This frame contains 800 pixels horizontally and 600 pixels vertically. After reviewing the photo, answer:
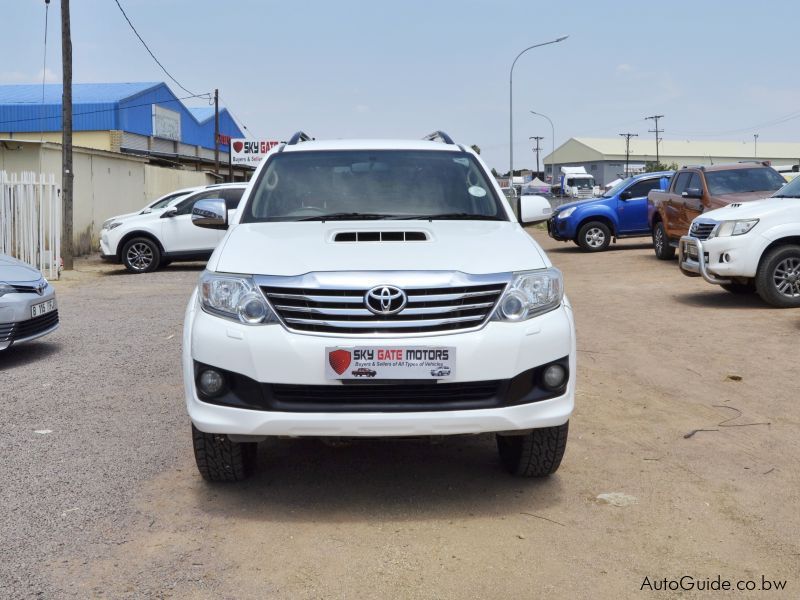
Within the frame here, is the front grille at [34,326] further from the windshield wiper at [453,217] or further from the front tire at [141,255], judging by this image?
the front tire at [141,255]

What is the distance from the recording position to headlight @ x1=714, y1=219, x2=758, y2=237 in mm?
11141

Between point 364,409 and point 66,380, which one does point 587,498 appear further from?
point 66,380

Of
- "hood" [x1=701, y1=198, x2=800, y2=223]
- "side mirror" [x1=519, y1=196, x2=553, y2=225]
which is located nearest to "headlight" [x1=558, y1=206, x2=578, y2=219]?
"hood" [x1=701, y1=198, x2=800, y2=223]

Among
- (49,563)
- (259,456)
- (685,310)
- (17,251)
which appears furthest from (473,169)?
(17,251)

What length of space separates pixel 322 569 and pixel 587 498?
1488 millimetres

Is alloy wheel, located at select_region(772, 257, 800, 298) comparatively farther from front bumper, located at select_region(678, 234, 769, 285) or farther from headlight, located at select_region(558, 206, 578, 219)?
headlight, located at select_region(558, 206, 578, 219)

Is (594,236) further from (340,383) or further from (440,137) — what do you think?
(340,383)

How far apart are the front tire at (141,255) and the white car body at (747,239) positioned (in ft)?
36.3

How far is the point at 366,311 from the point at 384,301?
0.09 metres

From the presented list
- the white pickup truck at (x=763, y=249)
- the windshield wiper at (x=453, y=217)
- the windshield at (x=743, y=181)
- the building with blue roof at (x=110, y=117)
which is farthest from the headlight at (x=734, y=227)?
the building with blue roof at (x=110, y=117)

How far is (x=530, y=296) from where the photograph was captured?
13.8ft

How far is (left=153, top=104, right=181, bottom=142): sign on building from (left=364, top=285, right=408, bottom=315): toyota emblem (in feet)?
148

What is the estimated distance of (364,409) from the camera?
4004 millimetres

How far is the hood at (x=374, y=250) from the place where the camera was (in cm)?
417
